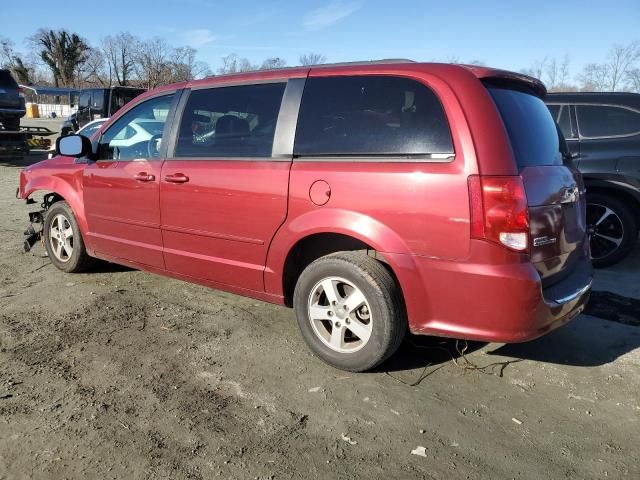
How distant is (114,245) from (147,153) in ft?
2.98

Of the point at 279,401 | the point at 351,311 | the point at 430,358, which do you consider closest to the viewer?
the point at 279,401

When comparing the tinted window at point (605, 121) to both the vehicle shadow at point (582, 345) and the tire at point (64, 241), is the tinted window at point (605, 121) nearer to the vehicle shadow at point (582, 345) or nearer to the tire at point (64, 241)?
the vehicle shadow at point (582, 345)

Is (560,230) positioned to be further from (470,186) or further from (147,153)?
(147,153)

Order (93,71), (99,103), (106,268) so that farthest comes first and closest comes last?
(93,71), (99,103), (106,268)

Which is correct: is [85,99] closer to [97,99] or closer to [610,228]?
[97,99]

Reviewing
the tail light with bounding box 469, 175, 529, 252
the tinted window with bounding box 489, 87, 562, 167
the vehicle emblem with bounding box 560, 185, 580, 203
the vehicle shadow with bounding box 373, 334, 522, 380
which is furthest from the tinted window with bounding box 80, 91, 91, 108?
the tail light with bounding box 469, 175, 529, 252

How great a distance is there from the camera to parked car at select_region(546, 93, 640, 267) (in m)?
5.57

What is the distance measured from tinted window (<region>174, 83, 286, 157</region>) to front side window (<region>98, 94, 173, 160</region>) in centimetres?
32

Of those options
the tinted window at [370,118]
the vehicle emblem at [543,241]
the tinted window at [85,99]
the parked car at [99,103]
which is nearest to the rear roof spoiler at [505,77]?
the tinted window at [370,118]

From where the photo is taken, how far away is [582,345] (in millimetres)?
3820

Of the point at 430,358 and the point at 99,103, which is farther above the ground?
the point at 99,103

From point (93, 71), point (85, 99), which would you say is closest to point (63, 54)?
point (93, 71)

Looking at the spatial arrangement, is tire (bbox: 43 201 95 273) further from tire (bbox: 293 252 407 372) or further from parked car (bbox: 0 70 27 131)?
parked car (bbox: 0 70 27 131)

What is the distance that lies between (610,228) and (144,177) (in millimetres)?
4858
